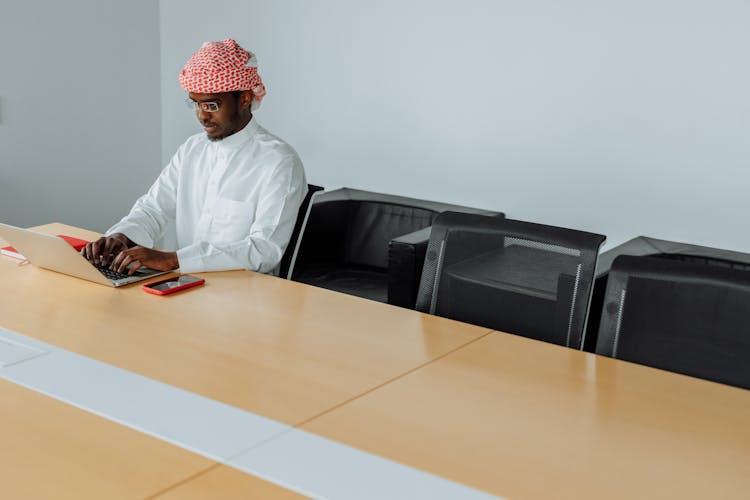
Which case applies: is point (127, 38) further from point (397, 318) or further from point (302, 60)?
point (397, 318)

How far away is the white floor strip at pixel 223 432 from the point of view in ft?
5.04

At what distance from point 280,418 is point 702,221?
2467 mm

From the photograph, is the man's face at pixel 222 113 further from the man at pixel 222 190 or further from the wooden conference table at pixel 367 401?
the wooden conference table at pixel 367 401

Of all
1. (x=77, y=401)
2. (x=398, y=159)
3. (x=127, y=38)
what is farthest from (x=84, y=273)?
(x=127, y=38)

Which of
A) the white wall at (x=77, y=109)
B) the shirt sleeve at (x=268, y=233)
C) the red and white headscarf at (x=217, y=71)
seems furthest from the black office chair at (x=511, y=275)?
the white wall at (x=77, y=109)

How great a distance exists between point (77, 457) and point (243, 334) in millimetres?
723

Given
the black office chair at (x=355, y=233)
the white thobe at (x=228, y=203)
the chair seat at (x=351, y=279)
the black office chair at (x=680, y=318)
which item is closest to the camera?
the black office chair at (x=680, y=318)

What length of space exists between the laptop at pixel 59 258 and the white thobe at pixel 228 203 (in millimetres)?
215

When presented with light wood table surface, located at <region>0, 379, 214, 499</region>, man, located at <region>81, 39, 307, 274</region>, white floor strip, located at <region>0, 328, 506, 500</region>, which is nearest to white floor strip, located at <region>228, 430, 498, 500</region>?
white floor strip, located at <region>0, 328, 506, 500</region>

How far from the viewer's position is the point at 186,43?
202 inches

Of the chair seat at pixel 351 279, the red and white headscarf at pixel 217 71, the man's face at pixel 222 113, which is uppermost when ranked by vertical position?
the red and white headscarf at pixel 217 71

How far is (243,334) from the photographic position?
7.40 feet

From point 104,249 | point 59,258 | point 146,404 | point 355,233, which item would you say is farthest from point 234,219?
point 146,404

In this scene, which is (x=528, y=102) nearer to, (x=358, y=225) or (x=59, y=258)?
(x=358, y=225)
